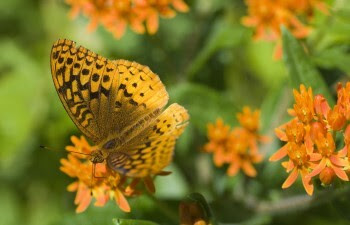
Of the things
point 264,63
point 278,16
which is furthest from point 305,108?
point 264,63

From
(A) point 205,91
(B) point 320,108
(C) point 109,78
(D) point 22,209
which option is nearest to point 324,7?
(A) point 205,91

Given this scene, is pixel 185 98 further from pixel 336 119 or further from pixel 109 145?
pixel 336 119

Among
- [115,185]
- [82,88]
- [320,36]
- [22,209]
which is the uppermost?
[320,36]

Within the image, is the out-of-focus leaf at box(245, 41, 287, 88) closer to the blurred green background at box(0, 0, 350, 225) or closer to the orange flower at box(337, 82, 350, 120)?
the blurred green background at box(0, 0, 350, 225)

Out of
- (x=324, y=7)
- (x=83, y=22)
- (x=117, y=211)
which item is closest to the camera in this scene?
(x=117, y=211)

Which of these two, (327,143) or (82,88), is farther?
(82,88)

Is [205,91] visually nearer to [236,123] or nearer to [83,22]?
[236,123]

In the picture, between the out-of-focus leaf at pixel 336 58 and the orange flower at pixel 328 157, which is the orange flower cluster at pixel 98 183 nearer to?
the orange flower at pixel 328 157

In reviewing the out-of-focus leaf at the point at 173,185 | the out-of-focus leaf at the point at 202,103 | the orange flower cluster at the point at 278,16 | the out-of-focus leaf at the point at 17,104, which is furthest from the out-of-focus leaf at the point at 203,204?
the out-of-focus leaf at the point at 17,104
